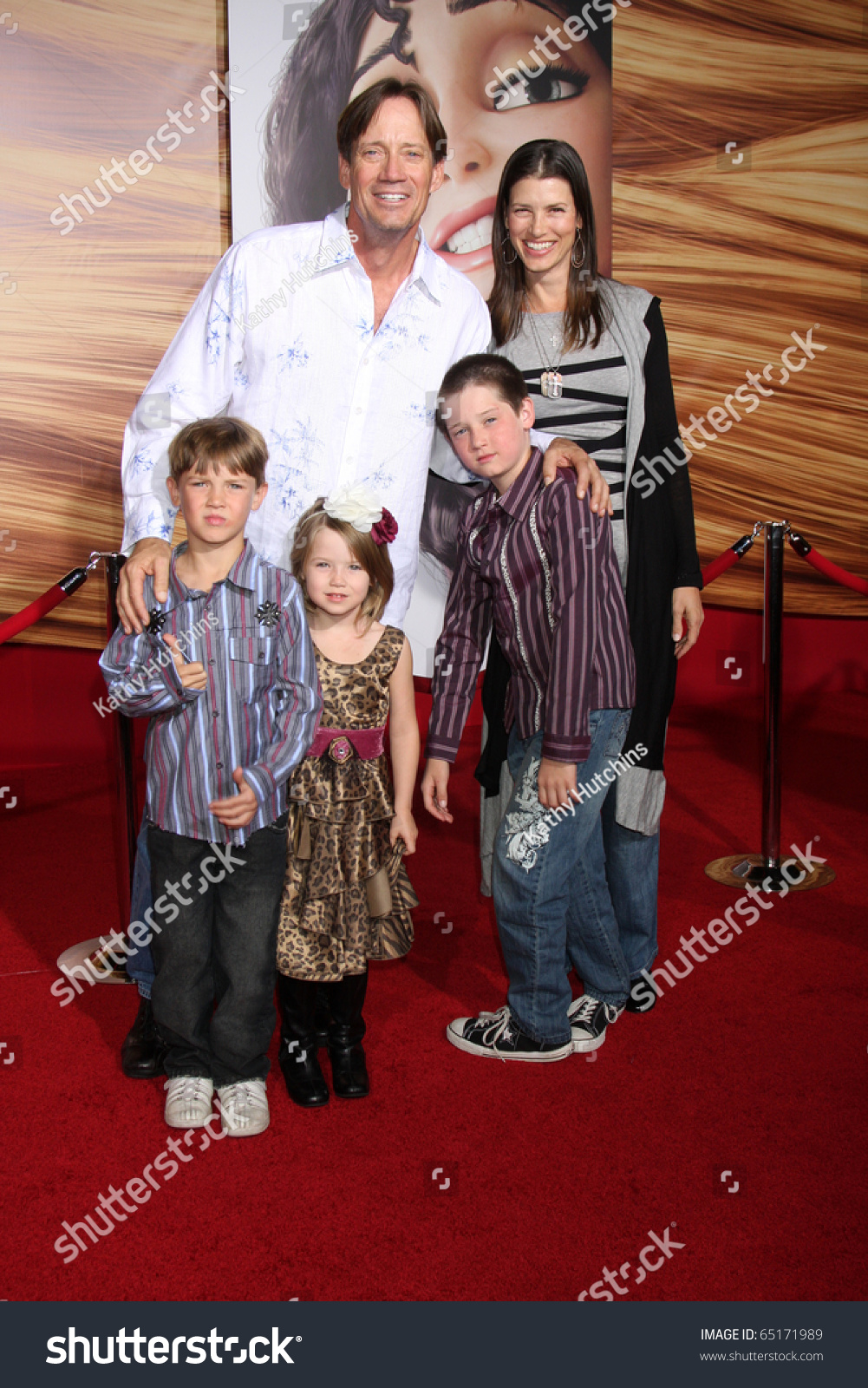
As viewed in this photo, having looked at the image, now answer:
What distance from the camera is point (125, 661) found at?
1.91 meters

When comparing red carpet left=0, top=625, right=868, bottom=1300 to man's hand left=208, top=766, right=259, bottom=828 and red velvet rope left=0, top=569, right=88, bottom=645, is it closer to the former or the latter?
man's hand left=208, top=766, right=259, bottom=828

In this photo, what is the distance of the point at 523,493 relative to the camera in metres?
2.13

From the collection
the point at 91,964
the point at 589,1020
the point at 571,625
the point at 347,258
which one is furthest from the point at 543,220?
the point at 91,964

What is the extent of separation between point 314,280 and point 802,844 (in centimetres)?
242

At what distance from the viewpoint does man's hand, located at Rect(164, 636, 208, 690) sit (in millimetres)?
1903

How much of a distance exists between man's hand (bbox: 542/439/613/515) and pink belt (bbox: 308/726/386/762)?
0.58m

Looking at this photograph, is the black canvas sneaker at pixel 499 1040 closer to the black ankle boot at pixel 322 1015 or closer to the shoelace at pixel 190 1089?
the black ankle boot at pixel 322 1015

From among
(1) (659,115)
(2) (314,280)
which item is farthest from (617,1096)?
(1) (659,115)

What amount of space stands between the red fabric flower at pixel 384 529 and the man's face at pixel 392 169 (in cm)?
61

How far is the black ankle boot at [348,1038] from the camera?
7.06 ft

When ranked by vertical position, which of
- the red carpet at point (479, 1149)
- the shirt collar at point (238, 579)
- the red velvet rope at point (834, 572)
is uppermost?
the red velvet rope at point (834, 572)

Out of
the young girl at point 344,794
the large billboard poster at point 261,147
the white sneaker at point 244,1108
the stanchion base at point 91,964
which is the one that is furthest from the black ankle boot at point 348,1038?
the large billboard poster at point 261,147

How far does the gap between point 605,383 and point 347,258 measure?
0.58 metres

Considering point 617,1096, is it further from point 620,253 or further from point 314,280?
A: point 620,253
